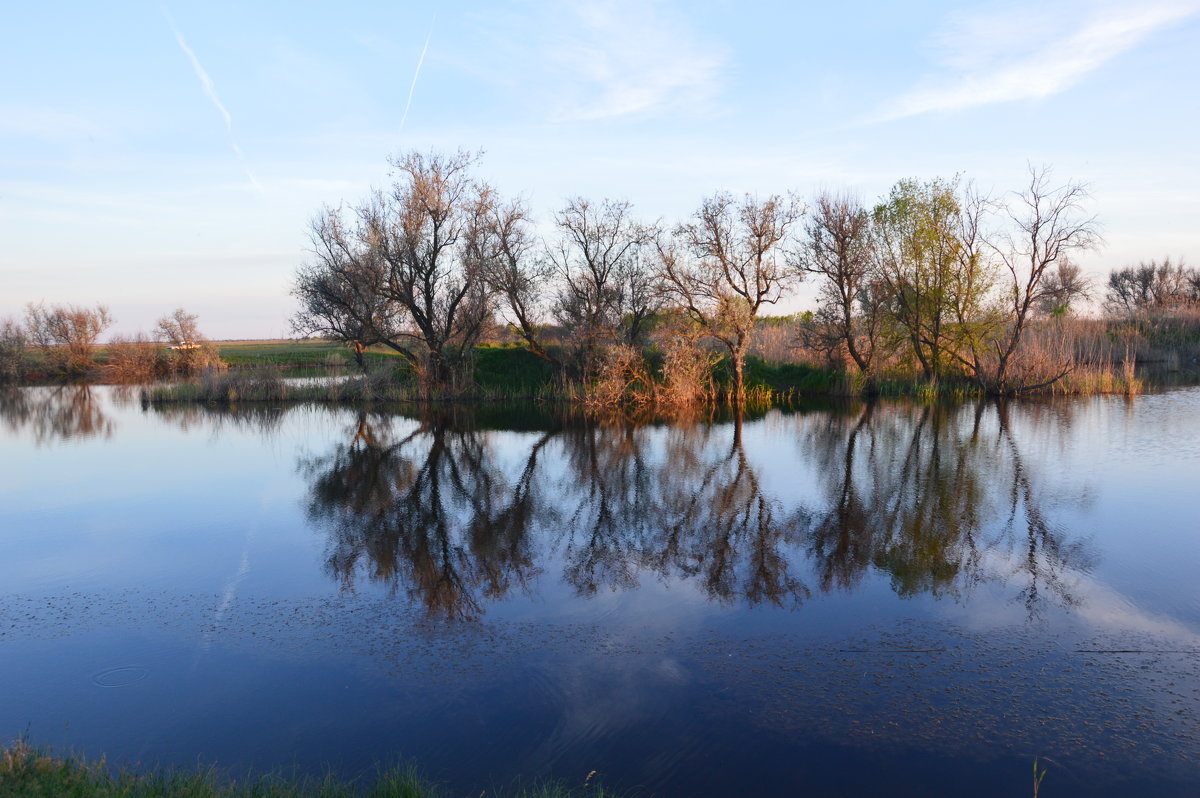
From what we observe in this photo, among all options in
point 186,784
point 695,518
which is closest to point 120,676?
point 186,784

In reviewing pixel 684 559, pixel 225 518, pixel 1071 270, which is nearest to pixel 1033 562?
pixel 684 559

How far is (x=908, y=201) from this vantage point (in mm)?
27453

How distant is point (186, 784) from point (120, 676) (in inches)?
98.8

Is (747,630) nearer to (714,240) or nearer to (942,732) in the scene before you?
(942,732)

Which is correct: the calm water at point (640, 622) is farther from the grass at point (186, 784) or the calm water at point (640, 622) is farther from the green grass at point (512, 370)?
the green grass at point (512, 370)

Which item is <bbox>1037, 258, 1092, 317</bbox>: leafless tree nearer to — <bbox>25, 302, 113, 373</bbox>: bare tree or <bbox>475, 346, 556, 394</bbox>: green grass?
<bbox>475, 346, 556, 394</bbox>: green grass

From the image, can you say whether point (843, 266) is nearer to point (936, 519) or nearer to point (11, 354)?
point (936, 519)

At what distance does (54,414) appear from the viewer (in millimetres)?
27578

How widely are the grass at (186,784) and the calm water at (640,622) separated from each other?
23cm

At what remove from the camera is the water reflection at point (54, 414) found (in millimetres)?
22453

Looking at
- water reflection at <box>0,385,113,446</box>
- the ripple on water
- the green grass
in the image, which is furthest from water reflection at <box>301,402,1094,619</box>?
the green grass

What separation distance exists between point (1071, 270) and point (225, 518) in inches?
1668

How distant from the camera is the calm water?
16.6 ft

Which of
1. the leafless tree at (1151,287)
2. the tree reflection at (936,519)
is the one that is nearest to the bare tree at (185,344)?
the tree reflection at (936,519)
